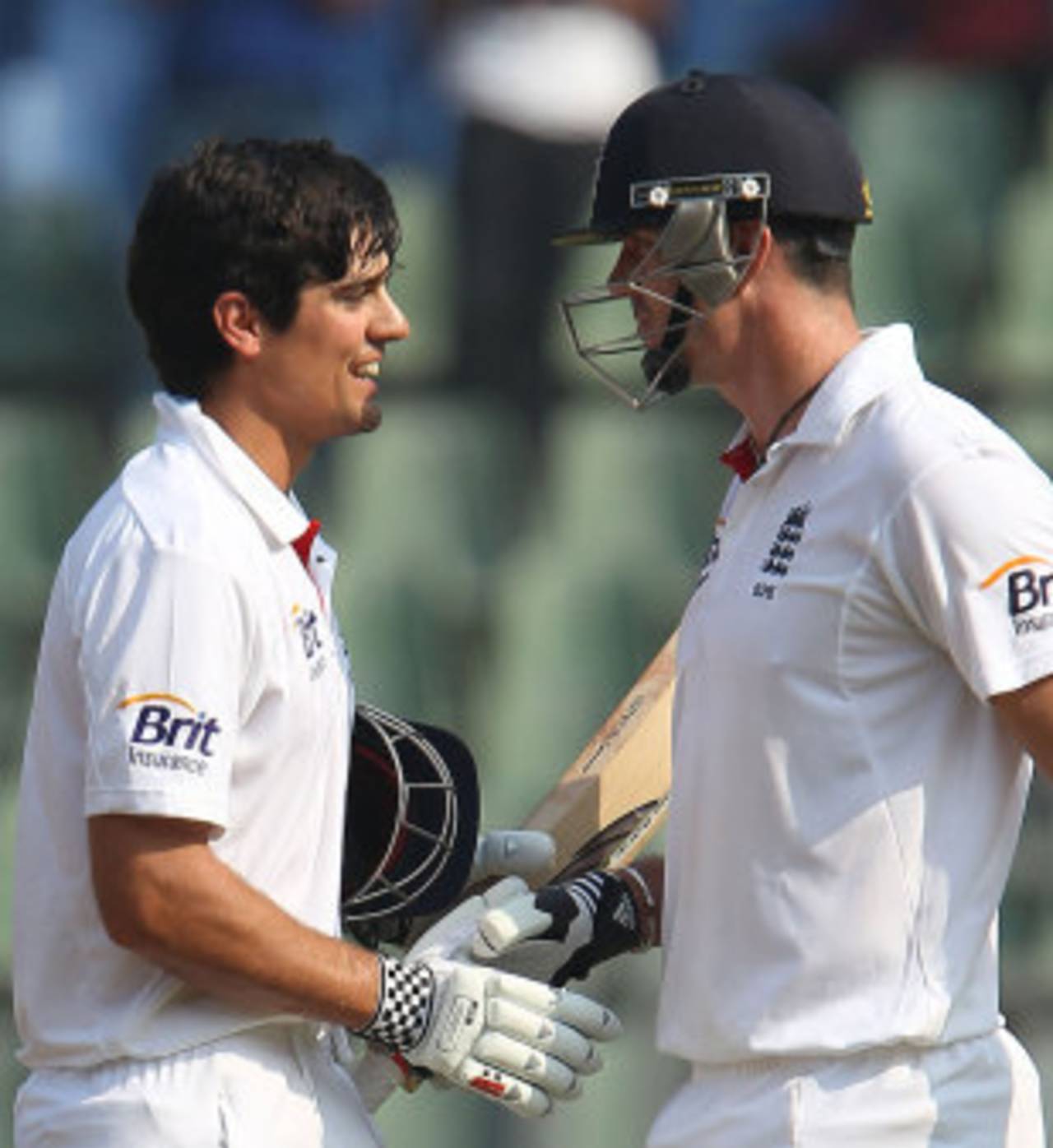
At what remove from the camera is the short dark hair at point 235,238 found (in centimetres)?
361

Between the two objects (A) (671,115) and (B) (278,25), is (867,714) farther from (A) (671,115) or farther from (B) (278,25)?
(B) (278,25)

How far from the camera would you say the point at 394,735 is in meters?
3.93

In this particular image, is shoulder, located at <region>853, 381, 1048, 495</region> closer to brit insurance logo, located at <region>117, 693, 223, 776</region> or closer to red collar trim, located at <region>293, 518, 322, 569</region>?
red collar trim, located at <region>293, 518, 322, 569</region>

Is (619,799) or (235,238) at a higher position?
(235,238)

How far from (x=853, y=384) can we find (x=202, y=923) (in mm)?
900

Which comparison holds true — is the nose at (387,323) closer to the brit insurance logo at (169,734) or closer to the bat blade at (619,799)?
the brit insurance logo at (169,734)

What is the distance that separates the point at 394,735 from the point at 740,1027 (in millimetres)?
679

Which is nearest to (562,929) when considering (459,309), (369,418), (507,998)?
(507,998)

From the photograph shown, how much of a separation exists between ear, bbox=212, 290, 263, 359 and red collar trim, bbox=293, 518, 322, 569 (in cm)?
20

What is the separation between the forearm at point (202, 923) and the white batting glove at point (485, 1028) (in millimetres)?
130

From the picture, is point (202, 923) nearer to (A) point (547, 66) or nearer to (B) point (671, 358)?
(B) point (671, 358)

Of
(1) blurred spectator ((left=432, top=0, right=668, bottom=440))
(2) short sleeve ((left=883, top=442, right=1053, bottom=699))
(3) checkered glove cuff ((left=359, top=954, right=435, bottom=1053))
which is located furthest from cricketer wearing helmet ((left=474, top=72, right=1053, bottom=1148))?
(1) blurred spectator ((left=432, top=0, right=668, bottom=440))

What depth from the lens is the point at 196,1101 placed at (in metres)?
3.47

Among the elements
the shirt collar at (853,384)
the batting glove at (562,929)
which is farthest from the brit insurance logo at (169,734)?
the shirt collar at (853,384)
